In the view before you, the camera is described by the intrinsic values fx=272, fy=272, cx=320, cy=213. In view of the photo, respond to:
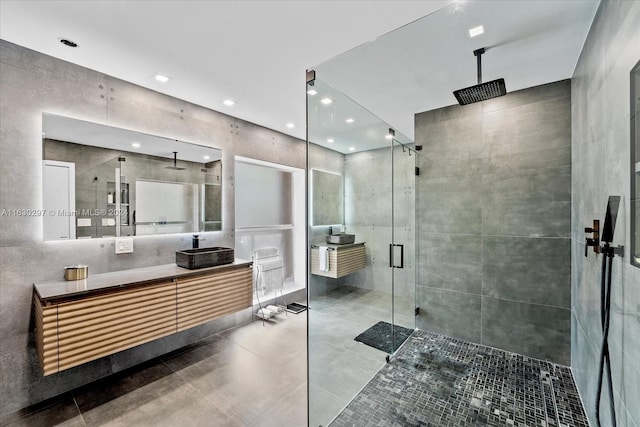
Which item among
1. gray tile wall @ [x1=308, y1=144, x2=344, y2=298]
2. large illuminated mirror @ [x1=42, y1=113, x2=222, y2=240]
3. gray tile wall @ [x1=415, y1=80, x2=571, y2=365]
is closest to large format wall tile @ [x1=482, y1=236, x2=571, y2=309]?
gray tile wall @ [x1=415, y1=80, x2=571, y2=365]

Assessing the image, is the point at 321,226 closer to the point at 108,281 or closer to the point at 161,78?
the point at 108,281

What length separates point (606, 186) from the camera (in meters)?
1.46

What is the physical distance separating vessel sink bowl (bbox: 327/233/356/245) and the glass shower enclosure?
1cm

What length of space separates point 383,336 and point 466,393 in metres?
0.83

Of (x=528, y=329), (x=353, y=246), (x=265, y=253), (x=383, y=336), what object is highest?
Answer: (x=353, y=246)

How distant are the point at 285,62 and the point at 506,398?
3.02 metres

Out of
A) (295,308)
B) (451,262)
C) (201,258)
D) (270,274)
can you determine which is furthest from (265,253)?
(451,262)

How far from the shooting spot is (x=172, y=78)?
2.42m

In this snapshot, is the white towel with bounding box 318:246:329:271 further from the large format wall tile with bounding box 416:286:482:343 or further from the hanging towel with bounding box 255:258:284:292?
the hanging towel with bounding box 255:258:284:292

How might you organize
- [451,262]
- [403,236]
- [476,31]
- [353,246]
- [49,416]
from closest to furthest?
[476,31]
[49,416]
[353,246]
[451,262]
[403,236]

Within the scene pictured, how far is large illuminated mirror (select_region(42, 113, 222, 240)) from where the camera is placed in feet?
6.94

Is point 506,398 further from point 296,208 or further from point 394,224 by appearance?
point 296,208

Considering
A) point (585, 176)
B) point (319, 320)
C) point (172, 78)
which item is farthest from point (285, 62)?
point (585, 176)

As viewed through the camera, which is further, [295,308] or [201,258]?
[295,308]
